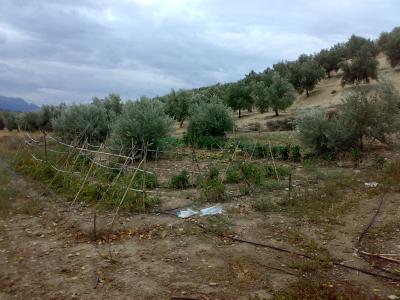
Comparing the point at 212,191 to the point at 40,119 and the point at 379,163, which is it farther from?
the point at 40,119

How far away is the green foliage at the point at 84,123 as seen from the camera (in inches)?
786

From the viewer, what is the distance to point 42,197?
10.7 m

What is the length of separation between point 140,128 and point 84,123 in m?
6.19

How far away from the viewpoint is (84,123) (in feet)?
67.1

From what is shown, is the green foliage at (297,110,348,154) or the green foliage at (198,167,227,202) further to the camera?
the green foliage at (297,110,348,154)

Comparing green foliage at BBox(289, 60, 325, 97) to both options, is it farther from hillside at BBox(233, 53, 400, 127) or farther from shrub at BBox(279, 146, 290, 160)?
shrub at BBox(279, 146, 290, 160)

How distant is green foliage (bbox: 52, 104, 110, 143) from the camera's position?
20.0 meters

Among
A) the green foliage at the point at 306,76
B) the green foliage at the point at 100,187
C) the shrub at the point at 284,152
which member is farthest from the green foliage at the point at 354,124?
the green foliage at the point at 306,76

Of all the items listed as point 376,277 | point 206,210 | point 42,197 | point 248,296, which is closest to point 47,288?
point 248,296

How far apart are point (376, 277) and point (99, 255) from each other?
152 inches

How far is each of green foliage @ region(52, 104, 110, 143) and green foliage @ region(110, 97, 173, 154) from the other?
11.9ft

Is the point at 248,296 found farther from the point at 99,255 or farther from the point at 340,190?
the point at 340,190

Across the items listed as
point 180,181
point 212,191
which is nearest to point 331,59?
point 180,181

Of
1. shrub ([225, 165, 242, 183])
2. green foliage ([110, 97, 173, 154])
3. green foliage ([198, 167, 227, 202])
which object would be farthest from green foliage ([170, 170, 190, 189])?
green foliage ([110, 97, 173, 154])
